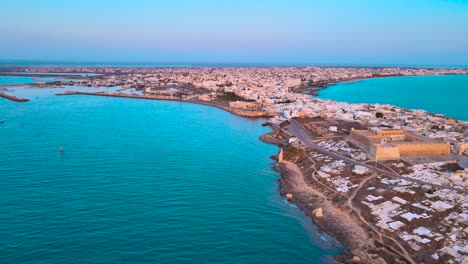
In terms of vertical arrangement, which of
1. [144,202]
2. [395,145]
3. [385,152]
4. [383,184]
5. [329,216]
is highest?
[395,145]

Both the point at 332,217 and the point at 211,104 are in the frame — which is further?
the point at 211,104

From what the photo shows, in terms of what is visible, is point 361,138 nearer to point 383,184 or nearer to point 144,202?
point 383,184

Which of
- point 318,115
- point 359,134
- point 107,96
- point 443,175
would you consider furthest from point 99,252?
point 107,96

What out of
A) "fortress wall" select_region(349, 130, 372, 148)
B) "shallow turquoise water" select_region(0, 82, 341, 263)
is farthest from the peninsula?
"shallow turquoise water" select_region(0, 82, 341, 263)

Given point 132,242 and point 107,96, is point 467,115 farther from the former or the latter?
point 107,96

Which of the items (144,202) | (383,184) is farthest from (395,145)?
(144,202)

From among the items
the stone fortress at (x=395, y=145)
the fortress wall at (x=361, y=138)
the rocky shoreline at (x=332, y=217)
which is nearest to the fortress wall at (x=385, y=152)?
the stone fortress at (x=395, y=145)

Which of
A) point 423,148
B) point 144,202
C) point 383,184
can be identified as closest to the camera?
point 144,202

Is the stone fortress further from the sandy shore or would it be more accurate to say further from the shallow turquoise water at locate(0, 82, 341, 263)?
the shallow turquoise water at locate(0, 82, 341, 263)

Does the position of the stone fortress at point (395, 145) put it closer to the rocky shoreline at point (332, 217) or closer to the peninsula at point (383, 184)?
the peninsula at point (383, 184)
